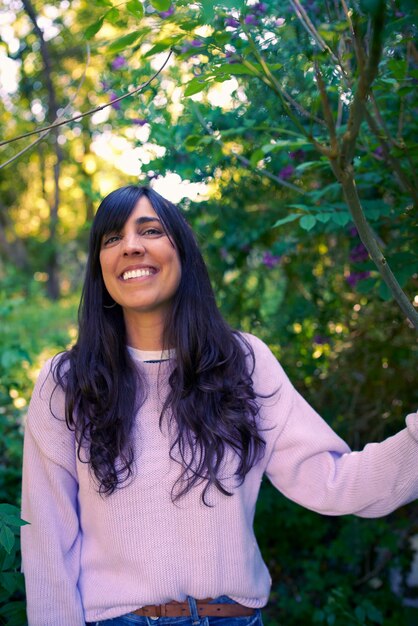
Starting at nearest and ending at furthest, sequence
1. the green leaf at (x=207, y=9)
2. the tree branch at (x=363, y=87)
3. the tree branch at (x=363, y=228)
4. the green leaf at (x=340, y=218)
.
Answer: the tree branch at (x=363, y=87)
the green leaf at (x=207, y=9)
the tree branch at (x=363, y=228)
the green leaf at (x=340, y=218)

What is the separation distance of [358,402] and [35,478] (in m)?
1.66

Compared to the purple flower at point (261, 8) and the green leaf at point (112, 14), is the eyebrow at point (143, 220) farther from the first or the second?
the purple flower at point (261, 8)

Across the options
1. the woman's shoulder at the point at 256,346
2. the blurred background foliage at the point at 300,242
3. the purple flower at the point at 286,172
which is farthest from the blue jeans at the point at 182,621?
the purple flower at the point at 286,172

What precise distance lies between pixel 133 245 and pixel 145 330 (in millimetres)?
273

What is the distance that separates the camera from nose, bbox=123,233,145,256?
1.80 metres

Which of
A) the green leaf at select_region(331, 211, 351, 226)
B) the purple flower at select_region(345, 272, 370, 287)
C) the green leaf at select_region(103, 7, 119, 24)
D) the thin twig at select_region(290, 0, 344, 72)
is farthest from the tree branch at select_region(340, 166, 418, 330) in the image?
the purple flower at select_region(345, 272, 370, 287)

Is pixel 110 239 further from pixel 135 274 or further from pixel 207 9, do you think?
pixel 207 9

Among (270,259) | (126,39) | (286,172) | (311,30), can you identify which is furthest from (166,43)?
(270,259)

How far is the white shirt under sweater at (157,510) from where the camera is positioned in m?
1.71

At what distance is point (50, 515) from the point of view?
1763 millimetres

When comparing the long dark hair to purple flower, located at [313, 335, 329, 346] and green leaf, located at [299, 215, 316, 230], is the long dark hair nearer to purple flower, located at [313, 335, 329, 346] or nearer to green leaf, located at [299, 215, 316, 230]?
green leaf, located at [299, 215, 316, 230]

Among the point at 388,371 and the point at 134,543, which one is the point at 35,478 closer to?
the point at 134,543

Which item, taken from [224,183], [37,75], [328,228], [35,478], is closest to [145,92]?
[224,183]

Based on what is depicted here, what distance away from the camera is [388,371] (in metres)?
2.93
